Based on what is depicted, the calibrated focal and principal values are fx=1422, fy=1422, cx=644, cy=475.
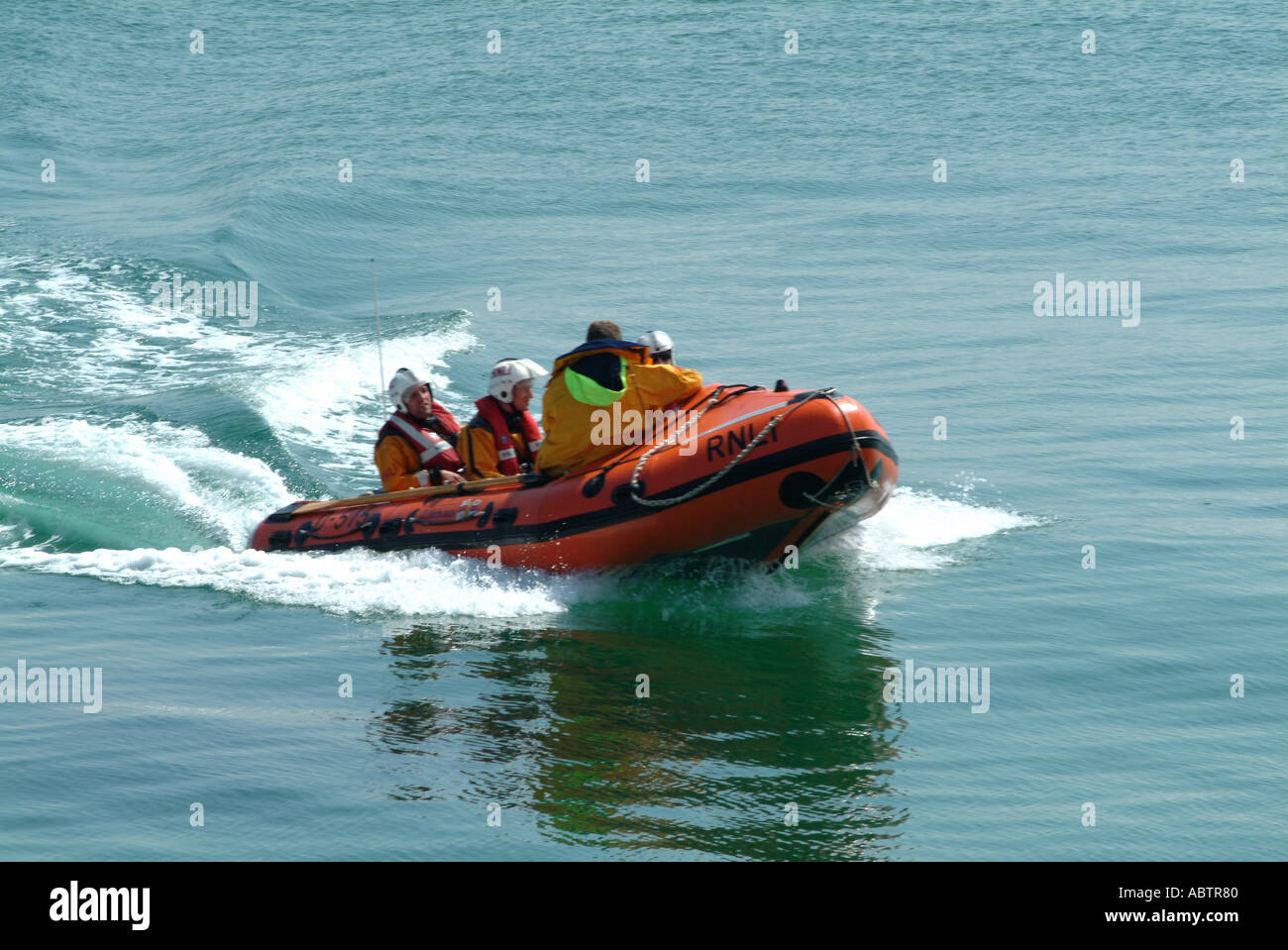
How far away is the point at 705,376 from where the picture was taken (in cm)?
1205

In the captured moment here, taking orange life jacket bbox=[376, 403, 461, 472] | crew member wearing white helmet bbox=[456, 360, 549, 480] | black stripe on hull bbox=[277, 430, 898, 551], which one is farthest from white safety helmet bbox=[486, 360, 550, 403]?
black stripe on hull bbox=[277, 430, 898, 551]

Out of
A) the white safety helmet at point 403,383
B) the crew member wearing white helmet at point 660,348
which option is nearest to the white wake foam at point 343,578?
the white safety helmet at point 403,383

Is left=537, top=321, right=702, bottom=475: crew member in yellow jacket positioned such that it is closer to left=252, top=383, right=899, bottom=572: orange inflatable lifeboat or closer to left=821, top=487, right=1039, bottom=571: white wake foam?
left=252, top=383, right=899, bottom=572: orange inflatable lifeboat

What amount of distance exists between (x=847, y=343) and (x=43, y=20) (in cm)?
1931

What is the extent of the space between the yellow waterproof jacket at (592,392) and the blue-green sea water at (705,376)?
2.39 ft

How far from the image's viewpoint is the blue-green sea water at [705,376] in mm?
5312

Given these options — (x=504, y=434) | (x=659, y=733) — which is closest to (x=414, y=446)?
(x=504, y=434)

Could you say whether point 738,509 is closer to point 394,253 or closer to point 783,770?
point 783,770

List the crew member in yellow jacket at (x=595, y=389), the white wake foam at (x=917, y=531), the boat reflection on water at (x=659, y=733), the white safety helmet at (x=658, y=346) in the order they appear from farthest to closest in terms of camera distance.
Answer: the white wake foam at (x=917, y=531) < the white safety helmet at (x=658, y=346) < the crew member in yellow jacket at (x=595, y=389) < the boat reflection on water at (x=659, y=733)

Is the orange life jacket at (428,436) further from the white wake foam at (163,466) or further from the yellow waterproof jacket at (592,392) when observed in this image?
the white wake foam at (163,466)

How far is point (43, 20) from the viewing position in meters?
25.5
